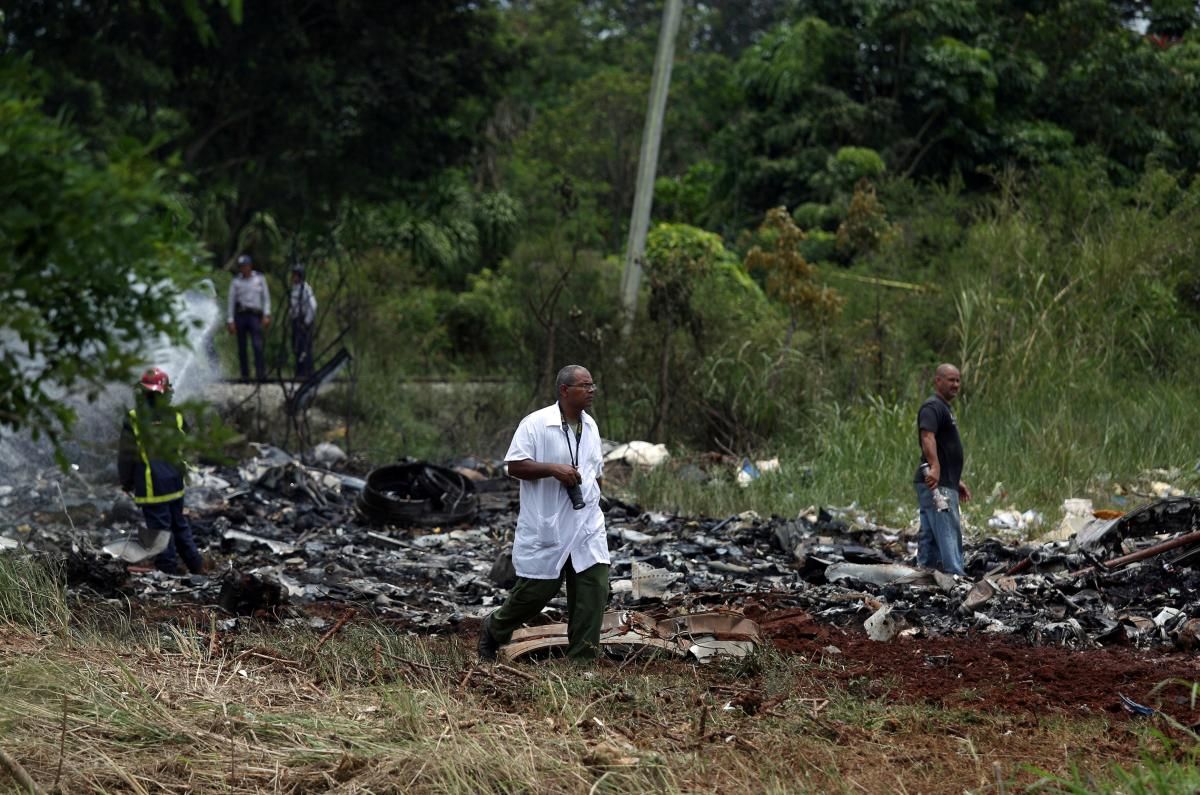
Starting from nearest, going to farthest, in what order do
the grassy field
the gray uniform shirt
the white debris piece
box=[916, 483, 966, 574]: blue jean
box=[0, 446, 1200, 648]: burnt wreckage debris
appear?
the grassy field < box=[0, 446, 1200, 648]: burnt wreckage debris < box=[916, 483, 966, 574]: blue jean < the white debris piece < the gray uniform shirt

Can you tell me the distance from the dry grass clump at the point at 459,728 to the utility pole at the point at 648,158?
38.2 feet

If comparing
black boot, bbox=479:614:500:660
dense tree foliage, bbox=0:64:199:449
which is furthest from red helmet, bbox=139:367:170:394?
dense tree foliage, bbox=0:64:199:449

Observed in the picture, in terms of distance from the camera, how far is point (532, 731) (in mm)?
6094

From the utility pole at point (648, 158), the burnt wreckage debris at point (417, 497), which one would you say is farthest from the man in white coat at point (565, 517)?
the utility pole at point (648, 158)

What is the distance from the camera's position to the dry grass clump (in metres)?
5.48

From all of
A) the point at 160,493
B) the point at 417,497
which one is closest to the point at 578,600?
the point at 160,493

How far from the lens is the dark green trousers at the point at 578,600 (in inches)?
307

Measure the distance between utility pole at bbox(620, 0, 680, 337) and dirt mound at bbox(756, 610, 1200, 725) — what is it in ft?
34.1

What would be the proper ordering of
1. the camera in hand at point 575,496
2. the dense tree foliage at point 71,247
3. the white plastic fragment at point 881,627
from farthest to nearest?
the white plastic fragment at point 881,627, the camera in hand at point 575,496, the dense tree foliage at point 71,247

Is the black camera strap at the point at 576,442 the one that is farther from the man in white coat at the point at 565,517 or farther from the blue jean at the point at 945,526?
the blue jean at the point at 945,526

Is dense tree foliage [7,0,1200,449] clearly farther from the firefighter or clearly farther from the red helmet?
the red helmet

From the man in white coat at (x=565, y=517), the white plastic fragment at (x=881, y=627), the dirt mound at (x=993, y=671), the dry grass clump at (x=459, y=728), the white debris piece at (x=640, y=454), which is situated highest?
the man in white coat at (x=565, y=517)

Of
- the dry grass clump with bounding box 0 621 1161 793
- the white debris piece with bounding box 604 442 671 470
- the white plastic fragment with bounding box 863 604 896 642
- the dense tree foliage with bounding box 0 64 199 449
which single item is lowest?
the white debris piece with bounding box 604 442 671 470

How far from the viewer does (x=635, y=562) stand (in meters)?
11.0
